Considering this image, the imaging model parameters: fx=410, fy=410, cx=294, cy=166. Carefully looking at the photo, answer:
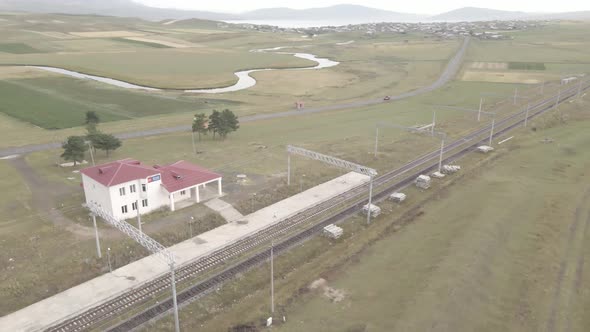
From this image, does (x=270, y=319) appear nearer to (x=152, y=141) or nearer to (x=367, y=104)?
(x=152, y=141)

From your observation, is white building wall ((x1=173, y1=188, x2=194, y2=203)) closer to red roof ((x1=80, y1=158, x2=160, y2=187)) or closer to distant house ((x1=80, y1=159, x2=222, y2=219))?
distant house ((x1=80, y1=159, x2=222, y2=219))

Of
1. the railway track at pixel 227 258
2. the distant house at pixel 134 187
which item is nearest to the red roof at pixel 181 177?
the distant house at pixel 134 187

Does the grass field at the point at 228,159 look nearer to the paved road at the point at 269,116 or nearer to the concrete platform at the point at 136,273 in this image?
the concrete platform at the point at 136,273

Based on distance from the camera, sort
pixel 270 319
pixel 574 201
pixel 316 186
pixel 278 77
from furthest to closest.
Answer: pixel 278 77 → pixel 316 186 → pixel 574 201 → pixel 270 319

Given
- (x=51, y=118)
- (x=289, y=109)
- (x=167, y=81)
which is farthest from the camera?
(x=167, y=81)

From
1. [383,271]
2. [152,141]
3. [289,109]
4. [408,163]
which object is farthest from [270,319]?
[289,109]

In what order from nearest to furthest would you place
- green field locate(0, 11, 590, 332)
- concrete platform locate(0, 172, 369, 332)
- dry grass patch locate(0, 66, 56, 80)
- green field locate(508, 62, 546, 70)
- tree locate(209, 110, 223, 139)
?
concrete platform locate(0, 172, 369, 332), green field locate(0, 11, 590, 332), tree locate(209, 110, 223, 139), dry grass patch locate(0, 66, 56, 80), green field locate(508, 62, 546, 70)

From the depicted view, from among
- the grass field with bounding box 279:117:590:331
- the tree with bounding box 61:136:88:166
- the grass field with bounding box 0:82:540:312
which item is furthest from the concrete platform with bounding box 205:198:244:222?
the tree with bounding box 61:136:88:166
